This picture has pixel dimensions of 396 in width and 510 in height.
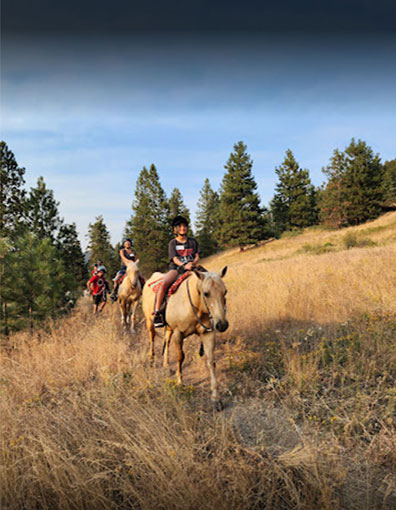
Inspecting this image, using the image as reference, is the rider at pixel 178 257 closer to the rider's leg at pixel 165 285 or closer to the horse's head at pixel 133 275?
the rider's leg at pixel 165 285

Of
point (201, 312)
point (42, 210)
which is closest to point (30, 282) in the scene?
point (201, 312)

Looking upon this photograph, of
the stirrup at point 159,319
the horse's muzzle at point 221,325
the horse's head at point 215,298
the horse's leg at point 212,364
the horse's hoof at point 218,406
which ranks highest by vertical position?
the horse's head at point 215,298

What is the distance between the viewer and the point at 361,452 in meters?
2.68

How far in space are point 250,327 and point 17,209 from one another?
73.3ft

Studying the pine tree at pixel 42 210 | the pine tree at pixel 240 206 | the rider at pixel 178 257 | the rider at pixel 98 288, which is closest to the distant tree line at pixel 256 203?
the pine tree at pixel 240 206

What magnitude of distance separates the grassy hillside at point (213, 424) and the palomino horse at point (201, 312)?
1.63 ft

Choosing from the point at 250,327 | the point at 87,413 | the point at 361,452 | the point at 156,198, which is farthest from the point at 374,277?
the point at 156,198

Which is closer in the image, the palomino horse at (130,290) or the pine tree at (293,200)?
the palomino horse at (130,290)

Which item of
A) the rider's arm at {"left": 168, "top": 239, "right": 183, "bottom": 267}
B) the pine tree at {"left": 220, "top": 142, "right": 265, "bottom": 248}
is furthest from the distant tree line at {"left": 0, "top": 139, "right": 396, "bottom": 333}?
the rider's arm at {"left": 168, "top": 239, "right": 183, "bottom": 267}

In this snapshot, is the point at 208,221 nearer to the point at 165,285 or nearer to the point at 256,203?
the point at 256,203

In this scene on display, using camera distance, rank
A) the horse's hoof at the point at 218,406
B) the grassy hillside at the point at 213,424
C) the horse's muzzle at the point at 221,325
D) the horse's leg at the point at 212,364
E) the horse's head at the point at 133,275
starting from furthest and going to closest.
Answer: the horse's head at the point at 133,275
the horse's leg at the point at 212,364
the horse's hoof at the point at 218,406
the horse's muzzle at the point at 221,325
the grassy hillside at the point at 213,424

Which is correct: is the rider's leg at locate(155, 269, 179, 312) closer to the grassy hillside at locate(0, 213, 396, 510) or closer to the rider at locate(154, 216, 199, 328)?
the rider at locate(154, 216, 199, 328)

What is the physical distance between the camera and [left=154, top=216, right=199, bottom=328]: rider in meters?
5.20

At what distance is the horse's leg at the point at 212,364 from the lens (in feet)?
12.1
